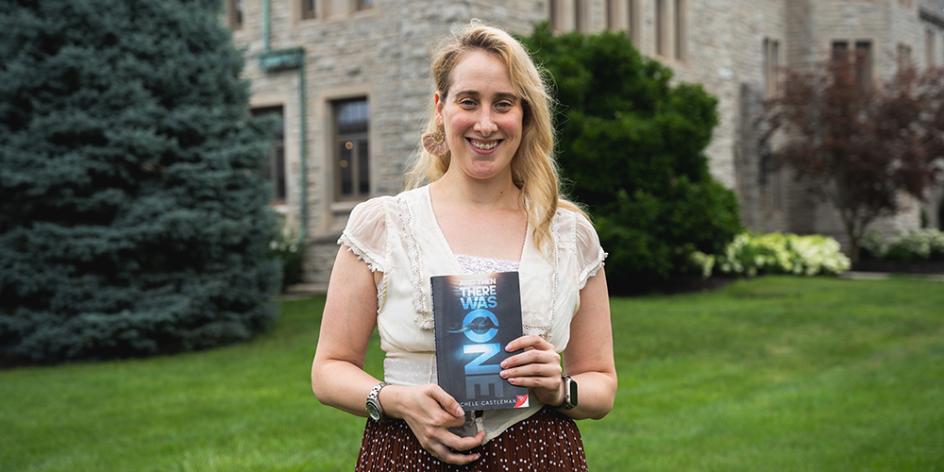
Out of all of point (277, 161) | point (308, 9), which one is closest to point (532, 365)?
point (308, 9)

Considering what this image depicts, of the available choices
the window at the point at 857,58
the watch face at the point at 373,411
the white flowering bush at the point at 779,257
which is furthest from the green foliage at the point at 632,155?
the watch face at the point at 373,411

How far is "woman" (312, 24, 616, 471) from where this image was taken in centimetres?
204

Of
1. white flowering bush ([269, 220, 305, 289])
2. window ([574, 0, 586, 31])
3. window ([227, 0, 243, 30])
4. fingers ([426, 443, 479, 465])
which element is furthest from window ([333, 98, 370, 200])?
fingers ([426, 443, 479, 465])

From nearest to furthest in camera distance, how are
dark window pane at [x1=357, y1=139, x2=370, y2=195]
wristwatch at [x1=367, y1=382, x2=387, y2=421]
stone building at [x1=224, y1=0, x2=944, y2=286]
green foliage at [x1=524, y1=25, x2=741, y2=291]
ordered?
wristwatch at [x1=367, y1=382, x2=387, y2=421]
green foliage at [x1=524, y1=25, x2=741, y2=291]
stone building at [x1=224, y1=0, x2=944, y2=286]
dark window pane at [x1=357, y1=139, x2=370, y2=195]

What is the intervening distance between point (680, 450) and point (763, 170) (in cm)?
2030

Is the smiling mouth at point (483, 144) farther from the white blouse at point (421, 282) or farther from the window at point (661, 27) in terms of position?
the window at point (661, 27)

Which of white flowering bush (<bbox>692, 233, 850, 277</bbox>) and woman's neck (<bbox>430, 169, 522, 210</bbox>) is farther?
white flowering bush (<bbox>692, 233, 850, 277</bbox>)

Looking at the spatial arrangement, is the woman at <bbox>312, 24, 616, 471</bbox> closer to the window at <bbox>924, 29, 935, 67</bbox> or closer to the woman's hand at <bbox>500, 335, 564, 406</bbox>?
the woman's hand at <bbox>500, 335, 564, 406</bbox>

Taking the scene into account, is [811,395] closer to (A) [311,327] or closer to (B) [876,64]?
(A) [311,327]

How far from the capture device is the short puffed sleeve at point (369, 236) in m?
2.06

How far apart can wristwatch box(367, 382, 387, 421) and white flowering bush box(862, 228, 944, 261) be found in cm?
2227

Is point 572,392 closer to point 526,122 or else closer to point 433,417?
point 433,417

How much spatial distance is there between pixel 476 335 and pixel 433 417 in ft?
0.61

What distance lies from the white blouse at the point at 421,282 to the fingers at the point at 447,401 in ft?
0.57
